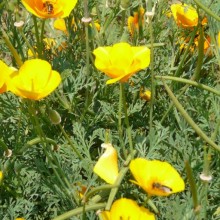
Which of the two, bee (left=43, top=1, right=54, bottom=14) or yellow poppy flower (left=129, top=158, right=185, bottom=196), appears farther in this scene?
bee (left=43, top=1, right=54, bottom=14)

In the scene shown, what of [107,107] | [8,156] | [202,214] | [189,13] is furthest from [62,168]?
[189,13]

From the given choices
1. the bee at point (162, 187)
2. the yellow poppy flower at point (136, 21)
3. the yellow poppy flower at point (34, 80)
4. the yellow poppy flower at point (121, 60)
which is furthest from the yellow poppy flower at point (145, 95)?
the bee at point (162, 187)

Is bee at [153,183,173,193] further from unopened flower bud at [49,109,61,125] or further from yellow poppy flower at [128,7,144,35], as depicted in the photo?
yellow poppy flower at [128,7,144,35]

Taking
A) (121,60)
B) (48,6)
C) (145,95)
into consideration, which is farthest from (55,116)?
(145,95)

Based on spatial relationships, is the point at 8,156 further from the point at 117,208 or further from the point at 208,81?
the point at 208,81

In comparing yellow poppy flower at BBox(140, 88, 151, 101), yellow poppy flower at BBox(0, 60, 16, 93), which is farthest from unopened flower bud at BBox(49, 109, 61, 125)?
yellow poppy flower at BBox(140, 88, 151, 101)

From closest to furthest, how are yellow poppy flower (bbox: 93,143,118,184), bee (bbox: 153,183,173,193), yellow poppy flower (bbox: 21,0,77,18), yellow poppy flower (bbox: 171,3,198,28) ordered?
bee (bbox: 153,183,173,193) → yellow poppy flower (bbox: 93,143,118,184) → yellow poppy flower (bbox: 21,0,77,18) → yellow poppy flower (bbox: 171,3,198,28)
